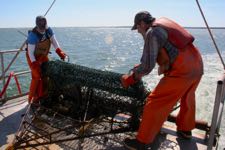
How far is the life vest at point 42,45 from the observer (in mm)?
4848

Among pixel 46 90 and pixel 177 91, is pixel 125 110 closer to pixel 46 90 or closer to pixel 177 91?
pixel 177 91

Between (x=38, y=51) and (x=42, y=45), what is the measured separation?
128 mm

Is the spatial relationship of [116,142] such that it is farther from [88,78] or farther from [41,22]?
[41,22]

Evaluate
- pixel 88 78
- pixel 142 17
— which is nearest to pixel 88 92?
pixel 88 78

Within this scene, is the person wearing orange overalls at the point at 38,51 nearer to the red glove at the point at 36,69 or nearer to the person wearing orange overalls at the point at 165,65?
the red glove at the point at 36,69

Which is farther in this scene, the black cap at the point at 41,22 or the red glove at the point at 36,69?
the red glove at the point at 36,69

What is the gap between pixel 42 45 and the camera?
16.2 feet

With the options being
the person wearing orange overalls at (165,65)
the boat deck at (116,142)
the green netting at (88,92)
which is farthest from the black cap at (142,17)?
the boat deck at (116,142)

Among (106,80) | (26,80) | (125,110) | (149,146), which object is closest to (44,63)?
(106,80)

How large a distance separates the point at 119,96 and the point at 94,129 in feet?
2.14

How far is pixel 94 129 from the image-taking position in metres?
4.18

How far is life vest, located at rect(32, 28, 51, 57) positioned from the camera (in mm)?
4848

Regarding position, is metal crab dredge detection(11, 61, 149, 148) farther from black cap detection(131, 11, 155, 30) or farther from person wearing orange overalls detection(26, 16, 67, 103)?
black cap detection(131, 11, 155, 30)

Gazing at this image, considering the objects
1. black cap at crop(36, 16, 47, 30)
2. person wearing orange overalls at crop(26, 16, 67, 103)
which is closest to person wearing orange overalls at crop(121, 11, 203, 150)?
black cap at crop(36, 16, 47, 30)
